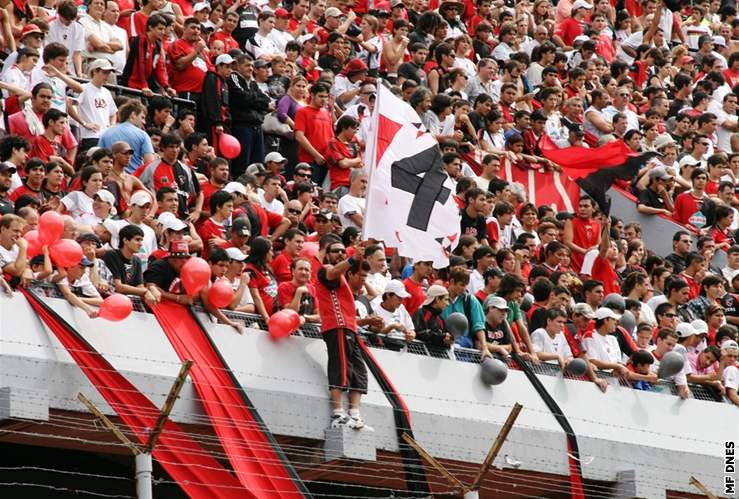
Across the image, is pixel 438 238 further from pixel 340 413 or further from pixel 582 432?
pixel 582 432

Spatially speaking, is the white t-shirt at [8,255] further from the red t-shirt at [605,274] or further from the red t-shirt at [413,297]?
the red t-shirt at [605,274]

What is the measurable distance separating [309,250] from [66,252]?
11.6 feet

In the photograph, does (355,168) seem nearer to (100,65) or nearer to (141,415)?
(100,65)

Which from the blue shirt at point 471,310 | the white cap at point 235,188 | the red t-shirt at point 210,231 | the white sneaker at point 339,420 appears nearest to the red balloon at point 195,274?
the white sneaker at point 339,420

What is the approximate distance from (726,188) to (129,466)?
10616 millimetres

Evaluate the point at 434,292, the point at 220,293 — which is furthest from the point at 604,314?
the point at 220,293

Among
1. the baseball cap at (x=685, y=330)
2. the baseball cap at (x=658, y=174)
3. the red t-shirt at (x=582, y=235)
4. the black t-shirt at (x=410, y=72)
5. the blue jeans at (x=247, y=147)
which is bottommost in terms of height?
the baseball cap at (x=685, y=330)

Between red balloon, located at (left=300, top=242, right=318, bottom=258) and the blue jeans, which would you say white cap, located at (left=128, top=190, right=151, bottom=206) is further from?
the blue jeans

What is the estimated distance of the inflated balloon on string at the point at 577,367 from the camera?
16.5 meters

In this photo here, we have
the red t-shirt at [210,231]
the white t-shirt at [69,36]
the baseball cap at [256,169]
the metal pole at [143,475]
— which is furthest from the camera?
the white t-shirt at [69,36]

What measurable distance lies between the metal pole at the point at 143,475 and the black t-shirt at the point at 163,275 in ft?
7.68

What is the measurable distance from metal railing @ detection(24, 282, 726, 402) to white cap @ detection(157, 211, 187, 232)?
28.8 inches

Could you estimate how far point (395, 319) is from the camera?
15695mm

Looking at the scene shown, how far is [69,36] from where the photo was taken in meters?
18.3
